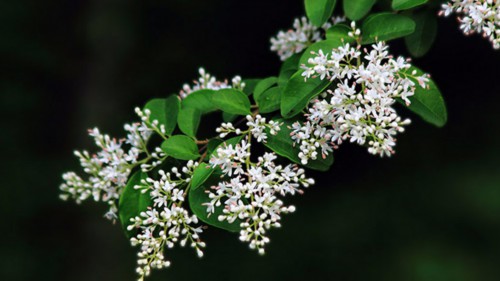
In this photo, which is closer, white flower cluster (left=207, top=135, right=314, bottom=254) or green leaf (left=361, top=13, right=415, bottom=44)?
white flower cluster (left=207, top=135, right=314, bottom=254)

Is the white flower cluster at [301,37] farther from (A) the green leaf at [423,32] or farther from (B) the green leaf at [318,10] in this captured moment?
(A) the green leaf at [423,32]

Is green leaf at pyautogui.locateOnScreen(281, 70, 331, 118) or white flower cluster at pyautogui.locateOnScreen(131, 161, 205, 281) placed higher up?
green leaf at pyautogui.locateOnScreen(281, 70, 331, 118)

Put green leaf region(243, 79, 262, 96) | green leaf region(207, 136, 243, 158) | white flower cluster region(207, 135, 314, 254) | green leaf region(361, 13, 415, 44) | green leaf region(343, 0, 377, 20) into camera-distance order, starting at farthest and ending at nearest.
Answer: green leaf region(243, 79, 262, 96)
green leaf region(343, 0, 377, 20)
green leaf region(361, 13, 415, 44)
green leaf region(207, 136, 243, 158)
white flower cluster region(207, 135, 314, 254)

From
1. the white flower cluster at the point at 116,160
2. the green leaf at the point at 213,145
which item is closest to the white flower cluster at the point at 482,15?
the green leaf at the point at 213,145

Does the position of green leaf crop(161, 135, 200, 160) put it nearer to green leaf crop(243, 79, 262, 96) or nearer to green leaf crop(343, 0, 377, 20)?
green leaf crop(243, 79, 262, 96)

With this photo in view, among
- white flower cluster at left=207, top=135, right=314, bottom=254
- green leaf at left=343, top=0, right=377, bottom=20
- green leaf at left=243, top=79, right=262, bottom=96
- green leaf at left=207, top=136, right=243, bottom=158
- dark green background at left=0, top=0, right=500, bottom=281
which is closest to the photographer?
white flower cluster at left=207, top=135, right=314, bottom=254

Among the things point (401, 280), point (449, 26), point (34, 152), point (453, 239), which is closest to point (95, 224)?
point (34, 152)

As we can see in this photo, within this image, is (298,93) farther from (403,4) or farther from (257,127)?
(403,4)

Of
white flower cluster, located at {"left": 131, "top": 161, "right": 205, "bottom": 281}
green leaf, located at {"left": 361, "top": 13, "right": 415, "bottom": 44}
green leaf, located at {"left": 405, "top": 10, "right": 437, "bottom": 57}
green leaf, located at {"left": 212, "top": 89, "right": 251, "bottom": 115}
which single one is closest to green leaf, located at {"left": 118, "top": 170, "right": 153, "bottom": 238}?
white flower cluster, located at {"left": 131, "top": 161, "right": 205, "bottom": 281}
